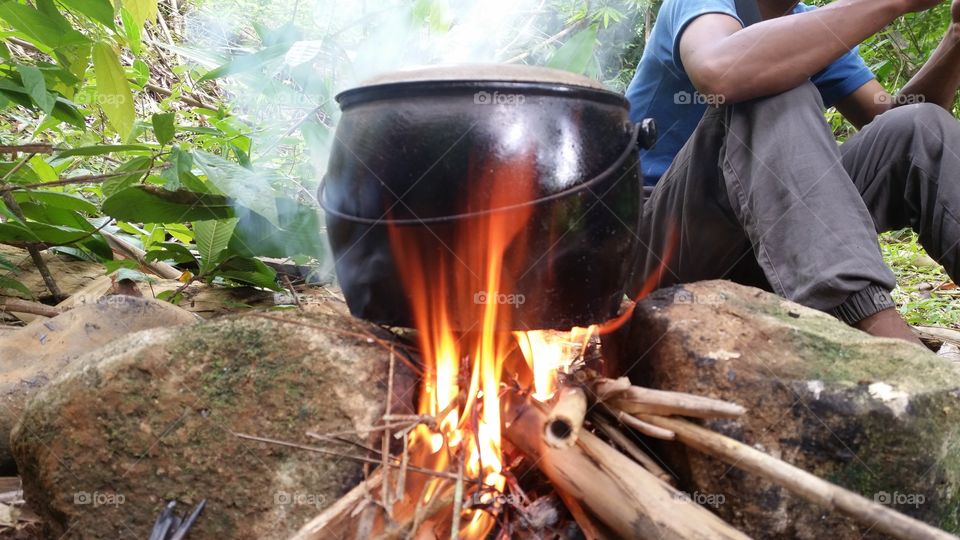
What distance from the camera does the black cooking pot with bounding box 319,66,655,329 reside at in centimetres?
158

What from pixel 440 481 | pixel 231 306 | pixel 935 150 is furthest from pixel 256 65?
pixel 935 150

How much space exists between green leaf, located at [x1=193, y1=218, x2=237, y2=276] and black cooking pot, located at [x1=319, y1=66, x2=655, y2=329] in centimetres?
132

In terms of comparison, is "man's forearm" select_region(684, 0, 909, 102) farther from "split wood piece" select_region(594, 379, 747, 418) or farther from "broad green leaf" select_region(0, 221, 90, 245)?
"broad green leaf" select_region(0, 221, 90, 245)

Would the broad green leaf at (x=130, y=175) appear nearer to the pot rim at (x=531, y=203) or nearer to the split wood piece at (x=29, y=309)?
the split wood piece at (x=29, y=309)

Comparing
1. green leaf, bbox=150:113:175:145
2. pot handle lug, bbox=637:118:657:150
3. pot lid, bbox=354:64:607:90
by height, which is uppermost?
pot lid, bbox=354:64:607:90

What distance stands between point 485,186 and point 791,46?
110 centimetres

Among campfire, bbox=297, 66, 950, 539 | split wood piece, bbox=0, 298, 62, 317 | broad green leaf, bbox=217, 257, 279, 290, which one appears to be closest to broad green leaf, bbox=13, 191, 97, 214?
split wood piece, bbox=0, 298, 62, 317

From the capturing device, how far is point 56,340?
2.18m

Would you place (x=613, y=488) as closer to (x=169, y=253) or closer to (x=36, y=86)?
(x=36, y=86)

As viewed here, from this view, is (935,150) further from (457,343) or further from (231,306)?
(231,306)

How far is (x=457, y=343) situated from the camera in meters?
1.77

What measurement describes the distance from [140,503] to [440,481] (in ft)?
2.08

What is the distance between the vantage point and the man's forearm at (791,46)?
2.05 meters

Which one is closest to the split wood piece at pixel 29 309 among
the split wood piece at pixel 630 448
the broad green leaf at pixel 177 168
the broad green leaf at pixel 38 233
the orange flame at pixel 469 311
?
the broad green leaf at pixel 38 233
